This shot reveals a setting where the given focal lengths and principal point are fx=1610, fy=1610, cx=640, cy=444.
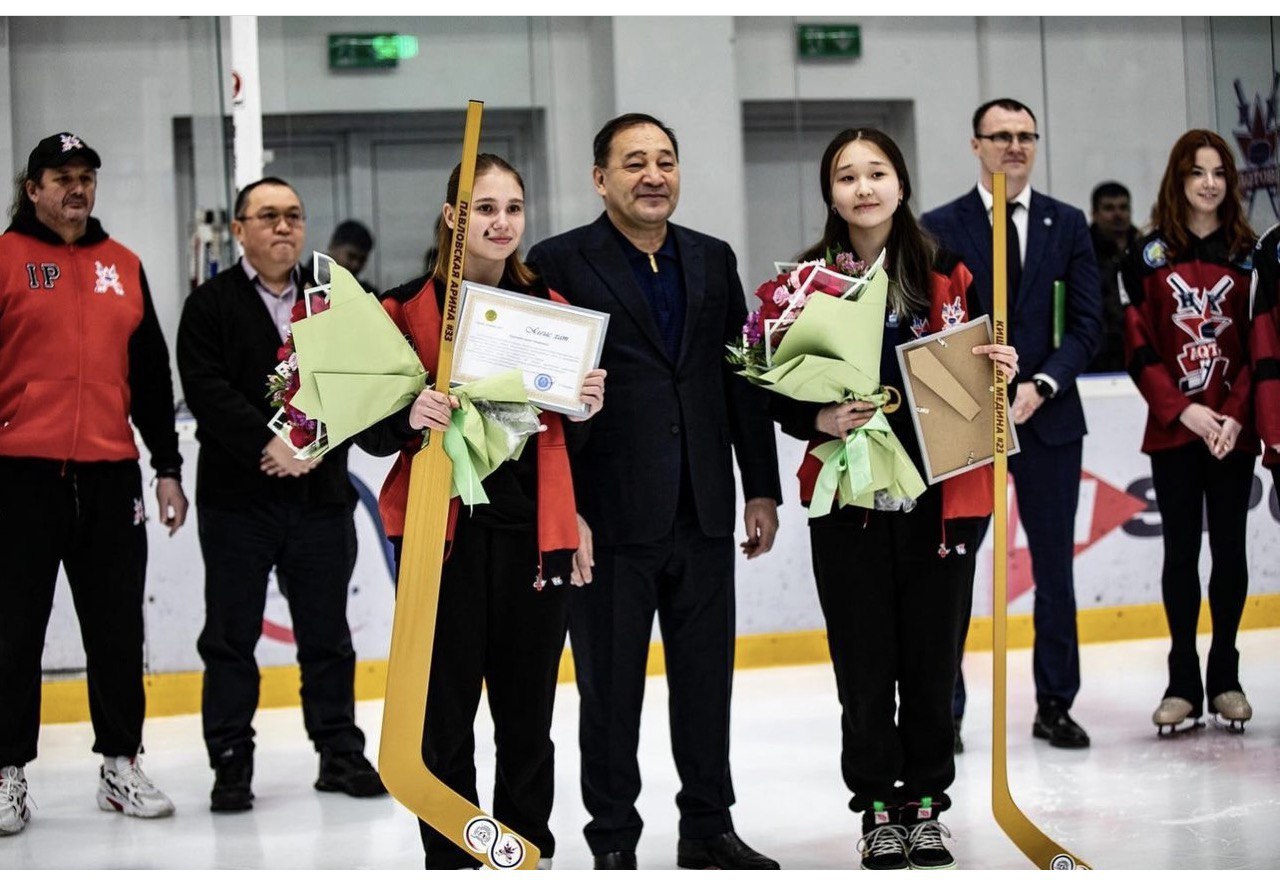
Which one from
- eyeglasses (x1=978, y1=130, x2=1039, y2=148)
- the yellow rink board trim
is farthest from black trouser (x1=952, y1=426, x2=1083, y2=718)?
the yellow rink board trim

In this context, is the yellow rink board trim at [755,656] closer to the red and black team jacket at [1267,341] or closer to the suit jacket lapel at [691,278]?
the red and black team jacket at [1267,341]

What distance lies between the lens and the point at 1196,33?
6570 mm

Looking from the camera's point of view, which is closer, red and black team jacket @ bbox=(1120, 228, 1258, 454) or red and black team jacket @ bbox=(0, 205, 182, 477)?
red and black team jacket @ bbox=(0, 205, 182, 477)

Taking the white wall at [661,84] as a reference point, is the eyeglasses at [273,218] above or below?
below

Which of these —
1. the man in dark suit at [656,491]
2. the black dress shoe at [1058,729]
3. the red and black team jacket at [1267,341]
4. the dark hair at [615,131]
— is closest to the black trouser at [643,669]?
the man in dark suit at [656,491]

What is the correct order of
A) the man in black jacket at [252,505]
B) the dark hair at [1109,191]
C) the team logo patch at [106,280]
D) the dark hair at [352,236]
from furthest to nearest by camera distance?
1. the dark hair at [352,236]
2. the dark hair at [1109,191]
3. the man in black jacket at [252,505]
4. the team logo patch at [106,280]

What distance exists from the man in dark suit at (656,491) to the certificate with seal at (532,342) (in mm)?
257

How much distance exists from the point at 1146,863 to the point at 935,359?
1109 millimetres

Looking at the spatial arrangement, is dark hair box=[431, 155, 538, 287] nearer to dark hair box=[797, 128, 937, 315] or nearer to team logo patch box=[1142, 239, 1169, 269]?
dark hair box=[797, 128, 937, 315]

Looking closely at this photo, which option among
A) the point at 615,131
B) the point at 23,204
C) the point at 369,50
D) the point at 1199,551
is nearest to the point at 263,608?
the point at 23,204

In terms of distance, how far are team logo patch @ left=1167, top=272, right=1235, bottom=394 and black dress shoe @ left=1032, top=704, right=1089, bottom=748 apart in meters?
0.92

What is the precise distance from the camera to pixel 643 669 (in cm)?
321

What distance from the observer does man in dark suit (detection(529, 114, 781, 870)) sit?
3.12m

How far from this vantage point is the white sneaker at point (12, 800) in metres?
3.71
